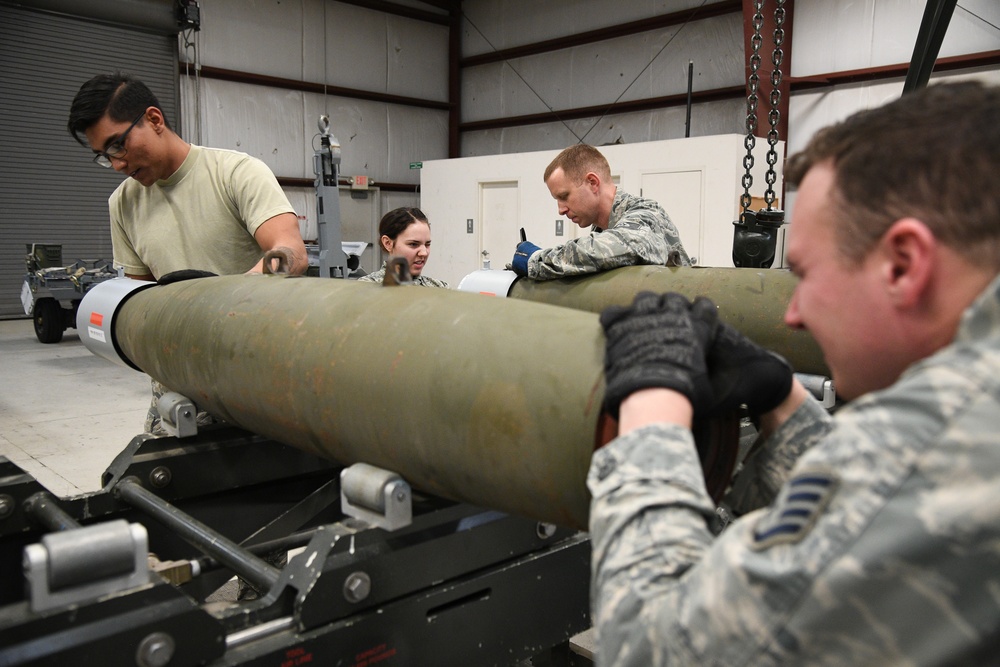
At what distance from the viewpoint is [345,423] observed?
1.09m

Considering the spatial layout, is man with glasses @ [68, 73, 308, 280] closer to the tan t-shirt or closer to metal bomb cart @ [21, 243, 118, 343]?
the tan t-shirt

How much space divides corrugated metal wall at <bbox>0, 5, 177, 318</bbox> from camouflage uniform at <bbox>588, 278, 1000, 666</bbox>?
886 centimetres

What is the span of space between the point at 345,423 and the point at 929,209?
2.61 feet

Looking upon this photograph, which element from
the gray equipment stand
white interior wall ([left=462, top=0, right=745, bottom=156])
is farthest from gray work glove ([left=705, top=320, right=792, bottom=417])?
white interior wall ([left=462, top=0, right=745, bottom=156])

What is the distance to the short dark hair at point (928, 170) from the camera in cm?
54

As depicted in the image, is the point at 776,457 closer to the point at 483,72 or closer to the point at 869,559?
the point at 869,559

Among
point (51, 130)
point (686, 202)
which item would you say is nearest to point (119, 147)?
point (686, 202)

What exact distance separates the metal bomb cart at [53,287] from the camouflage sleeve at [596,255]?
5.16 m

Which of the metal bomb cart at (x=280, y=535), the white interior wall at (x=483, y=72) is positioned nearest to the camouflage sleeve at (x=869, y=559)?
the metal bomb cart at (x=280, y=535)

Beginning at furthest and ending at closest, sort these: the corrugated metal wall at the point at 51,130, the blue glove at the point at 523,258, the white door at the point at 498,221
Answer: the white door at the point at 498,221
the corrugated metal wall at the point at 51,130
the blue glove at the point at 523,258

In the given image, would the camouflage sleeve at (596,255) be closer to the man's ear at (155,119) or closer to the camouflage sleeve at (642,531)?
the man's ear at (155,119)

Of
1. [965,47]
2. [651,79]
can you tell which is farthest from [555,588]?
[651,79]

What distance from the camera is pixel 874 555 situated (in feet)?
1.61

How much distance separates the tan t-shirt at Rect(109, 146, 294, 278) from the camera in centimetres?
194
